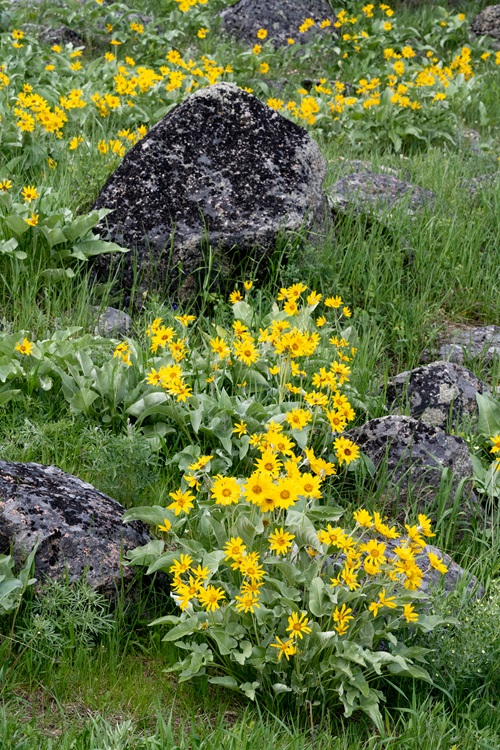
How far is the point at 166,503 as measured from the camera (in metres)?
3.50

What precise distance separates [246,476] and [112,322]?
143cm

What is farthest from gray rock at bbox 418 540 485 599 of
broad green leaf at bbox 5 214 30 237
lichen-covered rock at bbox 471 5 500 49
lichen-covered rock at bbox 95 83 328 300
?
lichen-covered rock at bbox 471 5 500 49

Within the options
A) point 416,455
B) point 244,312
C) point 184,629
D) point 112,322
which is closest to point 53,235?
point 112,322

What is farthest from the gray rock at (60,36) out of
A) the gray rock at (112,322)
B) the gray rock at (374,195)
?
the gray rock at (112,322)

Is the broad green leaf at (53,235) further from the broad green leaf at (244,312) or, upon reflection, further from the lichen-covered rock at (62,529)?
the lichen-covered rock at (62,529)

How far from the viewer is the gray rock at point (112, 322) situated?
459cm

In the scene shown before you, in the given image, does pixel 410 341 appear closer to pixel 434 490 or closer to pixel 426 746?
pixel 434 490

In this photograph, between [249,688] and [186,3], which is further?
[186,3]

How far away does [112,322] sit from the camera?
468 centimetres

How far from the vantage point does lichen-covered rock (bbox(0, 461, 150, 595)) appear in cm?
300

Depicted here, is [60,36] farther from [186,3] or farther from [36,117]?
[36,117]

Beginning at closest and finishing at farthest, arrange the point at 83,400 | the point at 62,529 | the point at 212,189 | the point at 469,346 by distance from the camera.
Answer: the point at 62,529, the point at 83,400, the point at 469,346, the point at 212,189

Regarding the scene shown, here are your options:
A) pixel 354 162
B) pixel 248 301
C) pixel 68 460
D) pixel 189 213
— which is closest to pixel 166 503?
pixel 68 460

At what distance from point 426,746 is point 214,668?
2.39ft
